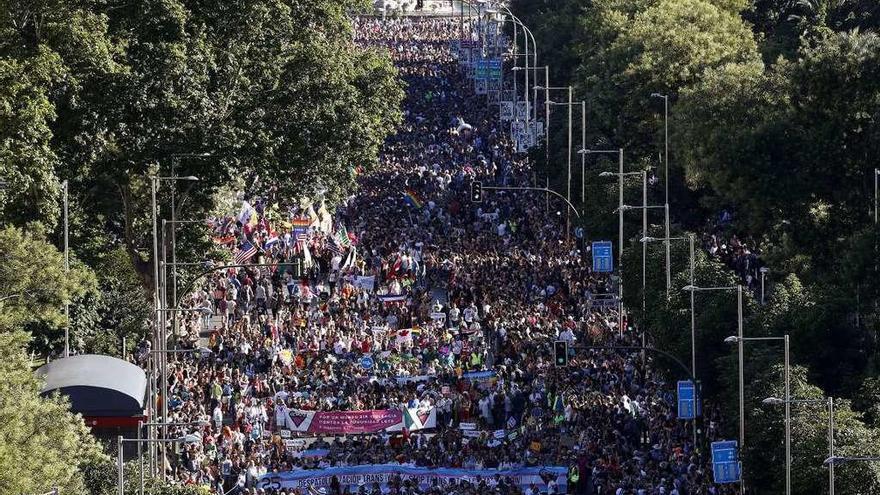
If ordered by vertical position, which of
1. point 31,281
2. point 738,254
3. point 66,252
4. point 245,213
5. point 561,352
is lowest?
point 561,352

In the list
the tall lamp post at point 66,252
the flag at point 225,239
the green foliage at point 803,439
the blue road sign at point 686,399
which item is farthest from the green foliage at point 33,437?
the flag at point 225,239

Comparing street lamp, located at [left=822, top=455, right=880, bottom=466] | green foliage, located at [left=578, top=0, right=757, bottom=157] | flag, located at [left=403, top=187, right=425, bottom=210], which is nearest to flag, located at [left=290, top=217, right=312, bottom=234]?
flag, located at [left=403, top=187, right=425, bottom=210]

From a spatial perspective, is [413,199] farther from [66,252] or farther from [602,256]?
[66,252]

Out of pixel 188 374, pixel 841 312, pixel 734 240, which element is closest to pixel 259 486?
pixel 188 374

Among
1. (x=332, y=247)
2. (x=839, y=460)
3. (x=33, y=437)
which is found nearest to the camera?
(x=839, y=460)

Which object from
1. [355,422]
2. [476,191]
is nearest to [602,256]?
[355,422]

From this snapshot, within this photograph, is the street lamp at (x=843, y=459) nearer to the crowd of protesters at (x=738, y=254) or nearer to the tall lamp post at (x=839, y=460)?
the tall lamp post at (x=839, y=460)

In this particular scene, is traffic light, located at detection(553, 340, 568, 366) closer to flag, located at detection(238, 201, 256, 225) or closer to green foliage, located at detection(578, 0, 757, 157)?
flag, located at detection(238, 201, 256, 225)

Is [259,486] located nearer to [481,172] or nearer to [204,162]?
[204,162]
